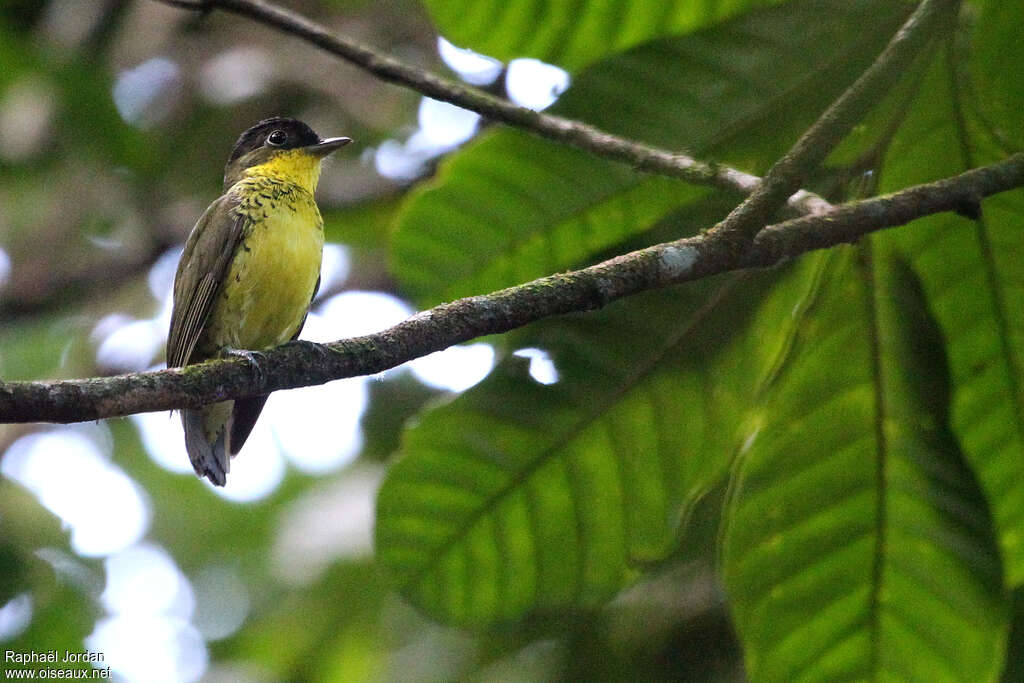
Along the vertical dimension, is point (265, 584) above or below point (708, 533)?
above

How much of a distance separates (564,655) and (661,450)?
1.02 meters

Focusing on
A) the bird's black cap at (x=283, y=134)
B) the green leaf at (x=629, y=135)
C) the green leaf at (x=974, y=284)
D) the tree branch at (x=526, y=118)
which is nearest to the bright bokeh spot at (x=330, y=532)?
the bird's black cap at (x=283, y=134)

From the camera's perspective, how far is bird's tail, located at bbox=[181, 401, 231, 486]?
10.7 feet

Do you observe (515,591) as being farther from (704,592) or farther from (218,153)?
(218,153)

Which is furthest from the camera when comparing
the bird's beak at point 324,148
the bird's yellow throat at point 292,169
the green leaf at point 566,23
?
the bird's beak at point 324,148

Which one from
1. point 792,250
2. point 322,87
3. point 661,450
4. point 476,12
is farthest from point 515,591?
point 322,87

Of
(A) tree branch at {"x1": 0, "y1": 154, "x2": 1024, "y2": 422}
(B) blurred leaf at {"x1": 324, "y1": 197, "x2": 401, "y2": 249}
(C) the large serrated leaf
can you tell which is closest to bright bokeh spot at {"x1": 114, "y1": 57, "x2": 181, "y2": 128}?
(B) blurred leaf at {"x1": 324, "y1": 197, "x2": 401, "y2": 249}

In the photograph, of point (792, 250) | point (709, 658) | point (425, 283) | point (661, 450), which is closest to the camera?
point (792, 250)

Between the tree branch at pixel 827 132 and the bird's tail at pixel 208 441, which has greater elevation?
the bird's tail at pixel 208 441

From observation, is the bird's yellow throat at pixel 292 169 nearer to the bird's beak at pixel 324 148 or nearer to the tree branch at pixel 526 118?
the bird's beak at pixel 324 148

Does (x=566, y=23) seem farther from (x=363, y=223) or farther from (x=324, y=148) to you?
(x=363, y=223)

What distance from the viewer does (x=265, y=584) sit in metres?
5.63

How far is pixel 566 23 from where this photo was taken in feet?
9.26

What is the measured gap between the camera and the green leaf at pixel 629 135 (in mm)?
2547
